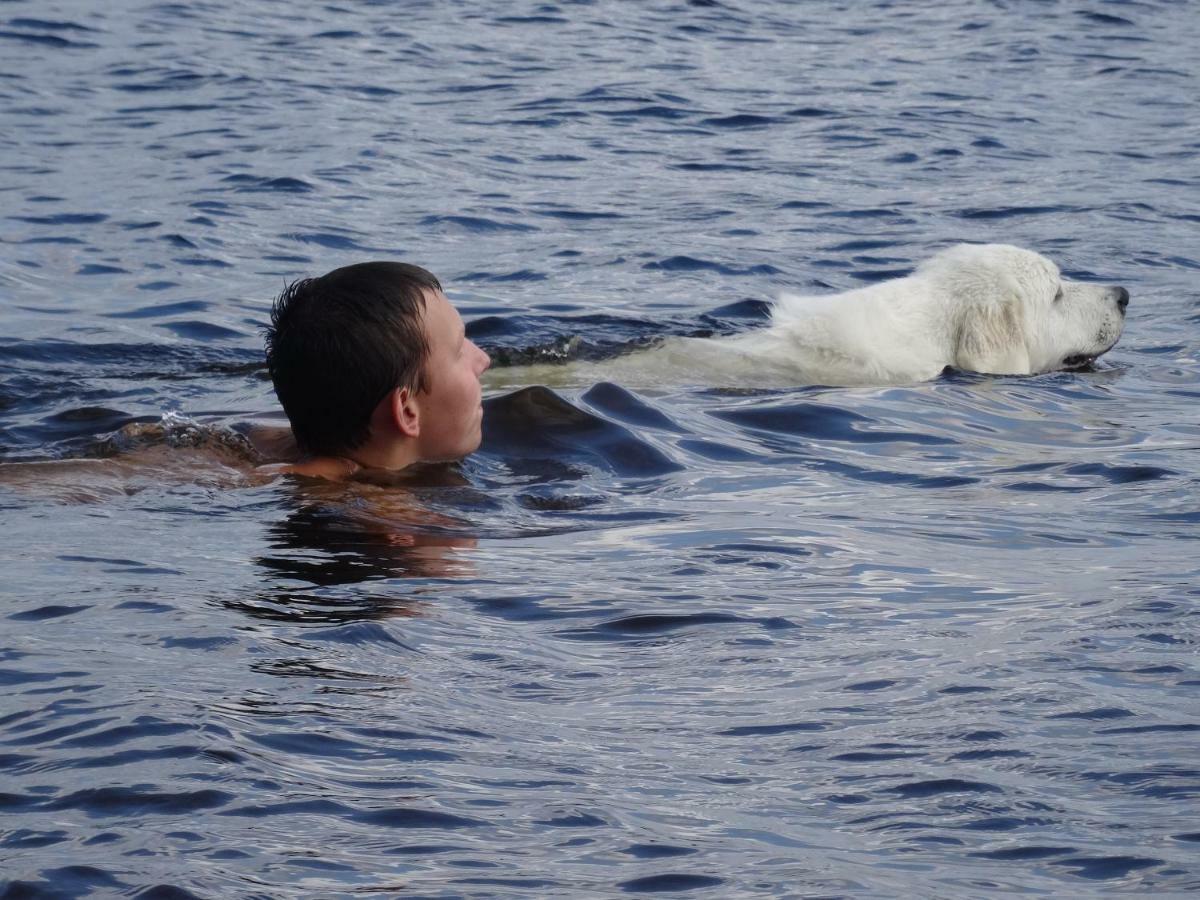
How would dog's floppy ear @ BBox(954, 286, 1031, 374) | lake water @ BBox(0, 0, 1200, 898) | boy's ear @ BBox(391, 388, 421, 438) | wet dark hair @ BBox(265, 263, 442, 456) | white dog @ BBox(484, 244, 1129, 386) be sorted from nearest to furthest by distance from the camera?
lake water @ BBox(0, 0, 1200, 898) < wet dark hair @ BBox(265, 263, 442, 456) < boy's ear @ BBox(391, 388, 421, 438) < white dog @ BBox(484, 244, 1129, 386) < dog's floppy ear @ BBox(954, 286, 1031, 374)

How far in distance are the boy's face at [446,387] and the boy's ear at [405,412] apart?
2 centimetres

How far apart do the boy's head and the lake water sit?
246 mm

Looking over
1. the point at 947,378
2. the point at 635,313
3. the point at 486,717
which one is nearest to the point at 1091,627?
the point at 486,717

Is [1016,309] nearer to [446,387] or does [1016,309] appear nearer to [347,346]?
[446,387]

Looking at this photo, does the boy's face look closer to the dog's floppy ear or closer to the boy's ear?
the boy's ear

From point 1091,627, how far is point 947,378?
3.76m

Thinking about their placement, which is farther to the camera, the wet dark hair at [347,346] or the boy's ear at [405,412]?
the boy's ear at [405,412]

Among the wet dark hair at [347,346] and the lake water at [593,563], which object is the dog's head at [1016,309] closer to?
the lake water at [593,563]

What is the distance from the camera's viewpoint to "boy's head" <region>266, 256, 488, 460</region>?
548 centimetres

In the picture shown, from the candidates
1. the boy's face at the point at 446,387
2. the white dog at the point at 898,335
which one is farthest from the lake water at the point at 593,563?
the white dog at the point at 898,335

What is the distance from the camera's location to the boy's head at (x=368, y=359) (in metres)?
5.48

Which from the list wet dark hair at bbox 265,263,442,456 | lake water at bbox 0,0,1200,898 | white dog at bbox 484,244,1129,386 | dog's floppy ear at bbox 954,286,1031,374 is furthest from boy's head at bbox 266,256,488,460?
dog's floppy ear at bbox 954,286,1031,374

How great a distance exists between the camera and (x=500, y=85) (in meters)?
15.4

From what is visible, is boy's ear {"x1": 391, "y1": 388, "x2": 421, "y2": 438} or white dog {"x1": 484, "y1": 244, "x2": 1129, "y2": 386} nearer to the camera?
boy's ear {"x1": 391, "y1": 388, "x2": 421, "y2": 438}
